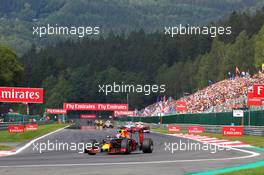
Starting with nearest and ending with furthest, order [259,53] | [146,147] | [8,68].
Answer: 1. [146,147]
2. [259,53]
3. [8,68]

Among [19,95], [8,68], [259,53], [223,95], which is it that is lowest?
[19,95]

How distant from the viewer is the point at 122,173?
15.3 m

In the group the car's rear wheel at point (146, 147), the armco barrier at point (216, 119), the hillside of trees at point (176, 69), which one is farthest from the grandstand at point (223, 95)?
the car's rear wheel at point (146, 147)

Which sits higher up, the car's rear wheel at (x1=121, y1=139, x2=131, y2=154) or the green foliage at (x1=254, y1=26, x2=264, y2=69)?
the green foliage at (x1=254, y1=26, x2=264, y2=69)

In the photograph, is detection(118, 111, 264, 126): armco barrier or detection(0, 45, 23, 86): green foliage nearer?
detection(118, 111, 264, 126): armco barrier

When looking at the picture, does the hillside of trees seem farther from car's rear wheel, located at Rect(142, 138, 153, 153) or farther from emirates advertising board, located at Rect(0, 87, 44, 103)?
car's rear wheel, located at Rect(142, 138, 153, 153)

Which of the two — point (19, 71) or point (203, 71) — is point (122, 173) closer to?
point (19, 71)

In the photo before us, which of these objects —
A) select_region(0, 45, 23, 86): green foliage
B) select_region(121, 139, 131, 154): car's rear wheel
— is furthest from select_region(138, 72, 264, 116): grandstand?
select_region(0, 45, 23, 86): green foliage

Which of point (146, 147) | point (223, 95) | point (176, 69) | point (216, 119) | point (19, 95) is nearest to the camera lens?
point (146, 147)

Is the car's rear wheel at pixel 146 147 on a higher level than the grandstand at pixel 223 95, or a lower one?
lower

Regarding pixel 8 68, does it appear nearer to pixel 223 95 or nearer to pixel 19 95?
pixel 223 95

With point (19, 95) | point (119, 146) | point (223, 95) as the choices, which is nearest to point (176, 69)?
point (223, 95)

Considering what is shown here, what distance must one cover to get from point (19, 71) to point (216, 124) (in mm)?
54245

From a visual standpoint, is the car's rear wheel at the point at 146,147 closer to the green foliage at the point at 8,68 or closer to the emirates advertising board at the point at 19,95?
the emirates advertising board at the point at 19,95
